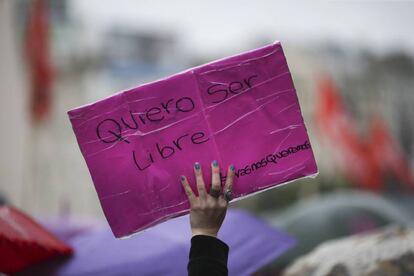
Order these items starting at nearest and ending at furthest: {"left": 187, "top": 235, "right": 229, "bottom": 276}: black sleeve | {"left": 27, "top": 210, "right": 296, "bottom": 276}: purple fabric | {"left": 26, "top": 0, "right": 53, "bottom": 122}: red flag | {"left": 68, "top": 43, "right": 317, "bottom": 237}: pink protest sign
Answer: {"left": 187, "top": 235, "right": 229, "bottom": 276}: black sleeve → {"left": 68, "top": 43, "right": 317, "bottom": 237}: pink protest sign → {"left": 27, "top": 210, "right": 296, "bottom": 276}: purple fabric → {"left": 26, "top": 0, "right": 53, "bottom": 122}: red flag

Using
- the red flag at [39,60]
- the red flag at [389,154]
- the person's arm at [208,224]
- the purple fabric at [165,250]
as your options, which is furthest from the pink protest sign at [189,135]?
the red flag at [389,154]

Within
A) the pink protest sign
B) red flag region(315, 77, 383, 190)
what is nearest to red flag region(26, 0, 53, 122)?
red flag region(315, 77, 383, 190)

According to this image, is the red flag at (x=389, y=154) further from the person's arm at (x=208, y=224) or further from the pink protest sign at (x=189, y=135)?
the person's arm at (x=208, y=224)

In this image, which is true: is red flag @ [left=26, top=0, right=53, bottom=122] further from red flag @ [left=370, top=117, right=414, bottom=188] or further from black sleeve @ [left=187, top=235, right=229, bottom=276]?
black sleeve @ [left=187, top=235, right=229, bottom=276]

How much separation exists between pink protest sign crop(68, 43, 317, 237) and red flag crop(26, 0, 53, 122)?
12.7m

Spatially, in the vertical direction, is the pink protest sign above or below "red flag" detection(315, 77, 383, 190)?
above

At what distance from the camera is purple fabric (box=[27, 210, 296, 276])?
2.29 m

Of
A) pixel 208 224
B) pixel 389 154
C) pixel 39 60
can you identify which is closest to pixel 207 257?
pixel 208 224

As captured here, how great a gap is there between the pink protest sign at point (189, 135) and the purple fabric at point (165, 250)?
60 centimetres

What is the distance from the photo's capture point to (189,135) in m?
1.79

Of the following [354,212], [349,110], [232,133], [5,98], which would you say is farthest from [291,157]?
[349,110]

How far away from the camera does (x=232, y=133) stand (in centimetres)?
179

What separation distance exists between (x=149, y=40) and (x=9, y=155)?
17.3 meters

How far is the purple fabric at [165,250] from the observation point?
229 cm
